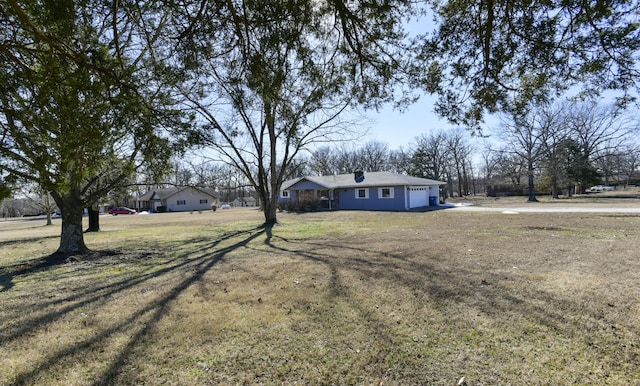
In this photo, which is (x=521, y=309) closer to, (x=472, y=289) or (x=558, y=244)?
(x=472, y=289)

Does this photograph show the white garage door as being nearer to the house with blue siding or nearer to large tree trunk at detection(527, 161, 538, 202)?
the house with blue siding

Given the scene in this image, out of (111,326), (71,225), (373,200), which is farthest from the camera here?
(373,200)

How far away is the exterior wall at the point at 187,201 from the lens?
52.4 metres

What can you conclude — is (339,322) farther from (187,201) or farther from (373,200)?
(187,201)

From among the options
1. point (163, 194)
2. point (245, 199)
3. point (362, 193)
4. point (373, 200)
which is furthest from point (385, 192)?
point (245, 199)

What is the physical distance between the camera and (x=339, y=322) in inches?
142

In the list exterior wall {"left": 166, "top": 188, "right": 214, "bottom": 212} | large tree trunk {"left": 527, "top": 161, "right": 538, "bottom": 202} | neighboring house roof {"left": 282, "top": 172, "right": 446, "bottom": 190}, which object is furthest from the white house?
large tree trunk {"left": 527, "top": 161, "right": 538, "bottom": 202}

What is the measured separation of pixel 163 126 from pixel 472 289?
5252mm

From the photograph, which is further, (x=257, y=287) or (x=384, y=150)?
(x=384, y=150)

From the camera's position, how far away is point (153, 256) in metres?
8.98

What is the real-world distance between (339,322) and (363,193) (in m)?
26.2

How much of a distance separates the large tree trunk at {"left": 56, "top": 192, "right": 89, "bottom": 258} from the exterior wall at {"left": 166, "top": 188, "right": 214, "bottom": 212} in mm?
43589

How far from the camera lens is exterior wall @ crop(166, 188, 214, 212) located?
52.4m

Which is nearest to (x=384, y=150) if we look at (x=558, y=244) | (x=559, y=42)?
(x=558, y=244)
